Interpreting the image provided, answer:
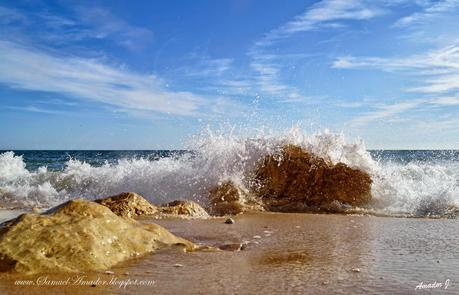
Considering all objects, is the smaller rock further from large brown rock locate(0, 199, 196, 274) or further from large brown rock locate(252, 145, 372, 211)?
large brown rock locate(252, 145, 372, 211)

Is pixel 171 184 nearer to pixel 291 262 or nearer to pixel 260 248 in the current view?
pixel 260 248

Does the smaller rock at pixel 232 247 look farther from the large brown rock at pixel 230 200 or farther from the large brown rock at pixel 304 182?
the large brown rock at pixel 304 182

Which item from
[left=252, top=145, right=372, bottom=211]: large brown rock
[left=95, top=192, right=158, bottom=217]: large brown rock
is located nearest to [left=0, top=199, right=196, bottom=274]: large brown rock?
[left=95, top=192, right=158, bottom=217]: large brown rock

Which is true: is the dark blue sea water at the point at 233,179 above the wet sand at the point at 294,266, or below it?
above

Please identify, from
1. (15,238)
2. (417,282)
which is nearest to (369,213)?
(417,282)

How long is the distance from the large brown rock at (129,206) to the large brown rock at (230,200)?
1.06 metres

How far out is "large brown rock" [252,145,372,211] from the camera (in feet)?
24.6

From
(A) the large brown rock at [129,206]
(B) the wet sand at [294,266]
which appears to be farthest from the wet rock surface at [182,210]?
(B) the wet sand at [294,266]

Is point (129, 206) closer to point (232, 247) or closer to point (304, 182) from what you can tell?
point (232, 247)

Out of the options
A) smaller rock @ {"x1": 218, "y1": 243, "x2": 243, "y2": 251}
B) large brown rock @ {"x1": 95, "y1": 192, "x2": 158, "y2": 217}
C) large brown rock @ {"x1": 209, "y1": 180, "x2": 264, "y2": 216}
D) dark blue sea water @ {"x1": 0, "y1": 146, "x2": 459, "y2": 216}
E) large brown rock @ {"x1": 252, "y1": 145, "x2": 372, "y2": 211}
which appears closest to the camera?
smaller rock @ {"x1": 218, "y1": 243, "x2": 243, "y2": 251}

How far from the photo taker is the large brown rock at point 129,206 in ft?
18.8

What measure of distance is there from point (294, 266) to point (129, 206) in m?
3.20

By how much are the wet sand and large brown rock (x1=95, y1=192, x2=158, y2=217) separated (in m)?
1.12

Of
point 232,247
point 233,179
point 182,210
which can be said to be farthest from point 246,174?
point 232,247
